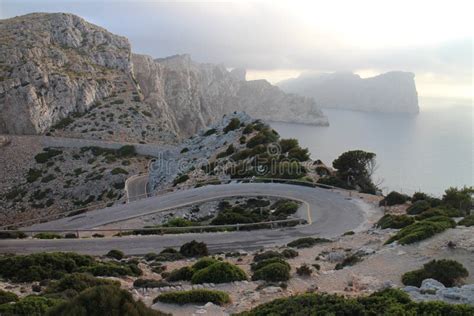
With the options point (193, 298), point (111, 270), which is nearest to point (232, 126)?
point (111, 270)

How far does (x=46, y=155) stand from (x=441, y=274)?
5758cm

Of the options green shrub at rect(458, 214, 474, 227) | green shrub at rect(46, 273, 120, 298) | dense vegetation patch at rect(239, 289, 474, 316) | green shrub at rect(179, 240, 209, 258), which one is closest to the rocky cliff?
green shrub at rect(179, 240, 209, 258)

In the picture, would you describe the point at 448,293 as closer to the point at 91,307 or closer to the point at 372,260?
the point at 372,260

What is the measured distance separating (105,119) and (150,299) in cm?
6649

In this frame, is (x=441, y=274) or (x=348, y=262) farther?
(x=348, y=262)

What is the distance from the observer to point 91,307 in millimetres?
6383

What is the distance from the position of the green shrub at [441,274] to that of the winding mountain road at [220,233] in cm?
937

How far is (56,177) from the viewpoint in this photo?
53625 mm

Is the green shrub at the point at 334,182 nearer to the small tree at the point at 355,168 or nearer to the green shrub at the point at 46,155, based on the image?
the small tree at the point at 355,168

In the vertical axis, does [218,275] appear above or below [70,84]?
below

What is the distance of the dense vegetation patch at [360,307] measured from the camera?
8.19 metres

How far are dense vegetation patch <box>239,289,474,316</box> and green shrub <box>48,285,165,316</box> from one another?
3234mm

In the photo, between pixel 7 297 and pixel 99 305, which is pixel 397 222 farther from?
pixel 99 305

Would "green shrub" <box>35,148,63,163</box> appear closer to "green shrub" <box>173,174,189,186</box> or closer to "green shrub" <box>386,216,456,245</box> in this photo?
"green shrub" <box>173,174,189,186</box>
